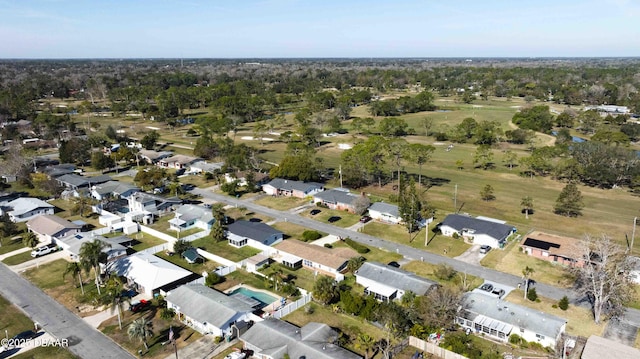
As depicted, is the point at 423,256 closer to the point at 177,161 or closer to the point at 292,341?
the point at 292,341

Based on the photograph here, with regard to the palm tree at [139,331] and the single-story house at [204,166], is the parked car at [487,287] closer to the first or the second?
the palm tree at [139,331]

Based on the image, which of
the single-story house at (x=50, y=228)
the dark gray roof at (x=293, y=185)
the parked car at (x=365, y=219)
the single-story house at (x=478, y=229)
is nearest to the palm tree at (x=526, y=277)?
the single-story house at (x=478, y=229)

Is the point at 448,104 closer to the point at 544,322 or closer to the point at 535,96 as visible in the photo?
the point at 535,96

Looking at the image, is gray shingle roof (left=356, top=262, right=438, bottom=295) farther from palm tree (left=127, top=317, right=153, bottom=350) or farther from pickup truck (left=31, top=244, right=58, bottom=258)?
pickup truck (left=31, top=244, right=58, bottom=258)

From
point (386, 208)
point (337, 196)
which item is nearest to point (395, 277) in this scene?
point (386, 208)

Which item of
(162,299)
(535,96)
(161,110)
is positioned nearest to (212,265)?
(162,299)

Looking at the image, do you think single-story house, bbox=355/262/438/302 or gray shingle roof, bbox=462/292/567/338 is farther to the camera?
single-story house, bbox=355/262/438/302

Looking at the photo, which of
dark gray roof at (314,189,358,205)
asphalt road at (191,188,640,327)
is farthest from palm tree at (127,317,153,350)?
dark gray roof at (314,189,358,205)
